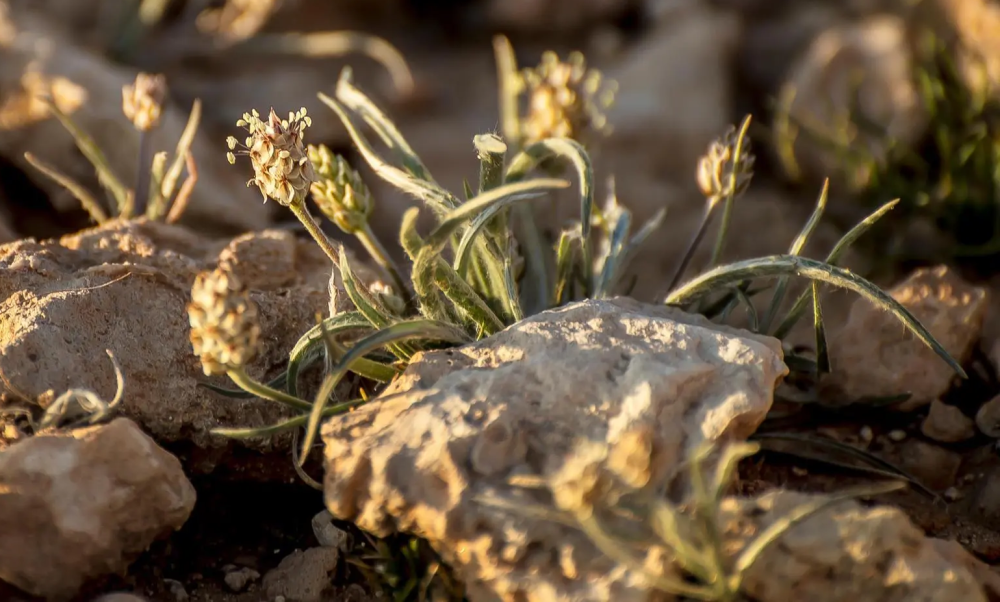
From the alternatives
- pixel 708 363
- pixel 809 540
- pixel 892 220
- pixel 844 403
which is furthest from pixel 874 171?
pixel 809 540

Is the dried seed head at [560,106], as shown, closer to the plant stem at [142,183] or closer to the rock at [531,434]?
the rock at [531,434]

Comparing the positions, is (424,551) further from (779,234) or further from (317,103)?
Answer: (317,103)

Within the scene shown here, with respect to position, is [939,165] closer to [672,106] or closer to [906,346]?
[672,106]

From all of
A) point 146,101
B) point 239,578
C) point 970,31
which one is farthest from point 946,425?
point 970,31

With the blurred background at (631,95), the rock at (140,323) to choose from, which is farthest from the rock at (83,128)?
the rock at (140,323)

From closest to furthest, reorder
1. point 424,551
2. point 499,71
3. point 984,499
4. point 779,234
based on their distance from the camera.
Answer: point 424,551 < point 984,499 < point 779,234 < point 499,71
